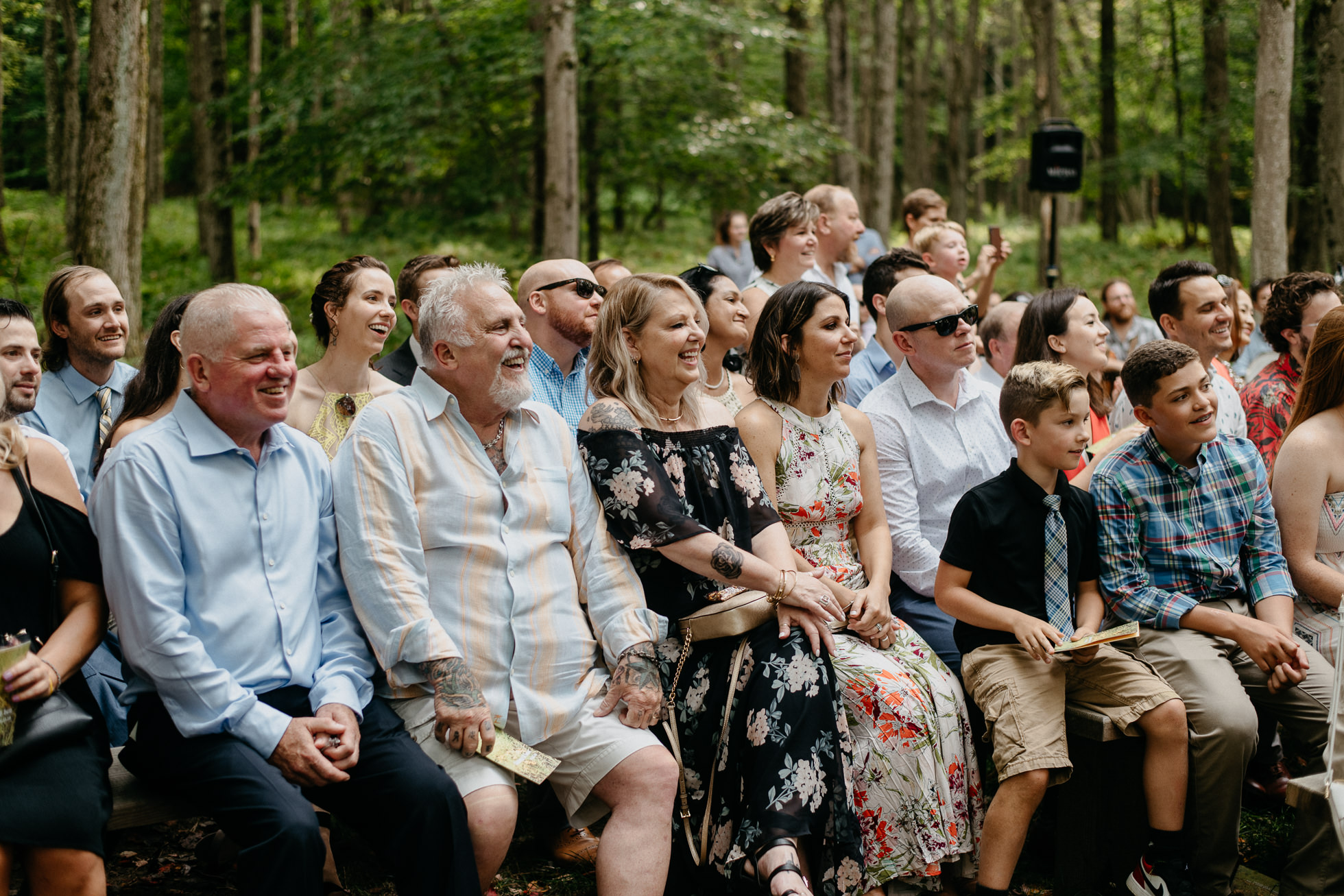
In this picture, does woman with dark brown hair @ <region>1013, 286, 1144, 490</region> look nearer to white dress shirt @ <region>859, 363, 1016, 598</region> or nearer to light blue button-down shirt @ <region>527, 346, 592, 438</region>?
white dress shirt @ <region>859, 363, 1016, 598</region>

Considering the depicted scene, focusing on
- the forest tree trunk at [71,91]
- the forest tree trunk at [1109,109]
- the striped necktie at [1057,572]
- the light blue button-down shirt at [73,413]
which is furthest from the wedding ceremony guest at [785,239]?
the forest tree trunk at [1109,109]

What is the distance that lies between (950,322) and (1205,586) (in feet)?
4.02

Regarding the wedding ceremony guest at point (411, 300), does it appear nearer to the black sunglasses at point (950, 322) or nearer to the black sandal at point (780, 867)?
the black sunglasses at point (950, 322)

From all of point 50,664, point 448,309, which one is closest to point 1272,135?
point 448,309

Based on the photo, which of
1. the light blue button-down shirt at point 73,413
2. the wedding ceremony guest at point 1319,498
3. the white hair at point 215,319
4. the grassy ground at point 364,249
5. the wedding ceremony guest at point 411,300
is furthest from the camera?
the grassy ground at point 364,249

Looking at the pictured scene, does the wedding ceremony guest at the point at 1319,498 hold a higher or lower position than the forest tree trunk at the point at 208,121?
lower

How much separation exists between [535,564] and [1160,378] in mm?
2007

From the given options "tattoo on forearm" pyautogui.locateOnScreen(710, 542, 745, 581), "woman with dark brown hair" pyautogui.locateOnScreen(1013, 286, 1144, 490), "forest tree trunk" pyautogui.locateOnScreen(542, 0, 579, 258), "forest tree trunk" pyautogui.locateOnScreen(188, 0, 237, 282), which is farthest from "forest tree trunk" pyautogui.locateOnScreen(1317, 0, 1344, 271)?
"forest tree trunk" pyautogui.locateOnScreen(188, 0, 237, 282)

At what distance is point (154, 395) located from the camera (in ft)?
10.8

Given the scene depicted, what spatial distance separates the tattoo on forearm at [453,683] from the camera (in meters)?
2.63

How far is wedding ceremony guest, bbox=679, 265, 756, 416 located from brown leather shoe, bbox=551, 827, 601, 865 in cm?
164

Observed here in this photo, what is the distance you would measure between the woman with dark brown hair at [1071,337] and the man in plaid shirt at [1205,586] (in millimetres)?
842

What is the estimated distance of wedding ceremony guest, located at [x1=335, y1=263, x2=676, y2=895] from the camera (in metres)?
2.65

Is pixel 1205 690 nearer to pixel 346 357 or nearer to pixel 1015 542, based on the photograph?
pixel 1015 542
